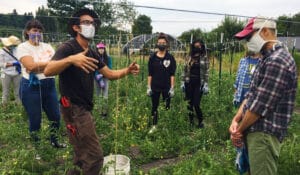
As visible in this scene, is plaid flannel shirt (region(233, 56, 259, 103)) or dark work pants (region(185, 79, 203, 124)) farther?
dark work pants (region(185, 79, 203, 124))

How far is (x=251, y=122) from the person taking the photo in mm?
2398

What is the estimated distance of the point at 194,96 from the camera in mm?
5754

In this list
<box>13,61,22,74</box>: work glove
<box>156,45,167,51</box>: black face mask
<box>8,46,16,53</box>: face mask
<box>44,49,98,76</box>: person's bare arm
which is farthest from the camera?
<box>8,46,16,53</box>: face mask

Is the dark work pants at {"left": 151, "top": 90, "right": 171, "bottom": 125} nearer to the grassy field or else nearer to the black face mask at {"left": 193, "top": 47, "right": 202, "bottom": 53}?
the grassy field

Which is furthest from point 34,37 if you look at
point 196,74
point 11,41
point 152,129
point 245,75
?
point 196,74

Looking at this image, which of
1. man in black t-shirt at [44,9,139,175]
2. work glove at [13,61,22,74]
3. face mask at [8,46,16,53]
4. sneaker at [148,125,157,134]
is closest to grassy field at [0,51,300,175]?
sneaker at [148,125,157,134]

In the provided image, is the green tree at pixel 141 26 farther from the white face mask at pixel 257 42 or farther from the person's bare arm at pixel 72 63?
the white face mask at pixel 257 42

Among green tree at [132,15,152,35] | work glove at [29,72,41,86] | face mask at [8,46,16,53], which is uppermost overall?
green tree at [132,15,152,35]

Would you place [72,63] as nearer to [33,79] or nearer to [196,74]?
[33,79]

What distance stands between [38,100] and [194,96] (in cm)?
280

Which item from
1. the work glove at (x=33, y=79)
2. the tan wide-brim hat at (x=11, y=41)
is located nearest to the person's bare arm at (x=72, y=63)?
the work glove at (x=33, y=79)

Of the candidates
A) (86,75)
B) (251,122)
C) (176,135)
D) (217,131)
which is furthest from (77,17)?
(217,131)

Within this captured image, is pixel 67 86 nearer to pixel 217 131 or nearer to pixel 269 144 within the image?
pixel 269 144

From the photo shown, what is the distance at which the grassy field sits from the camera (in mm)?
3580
